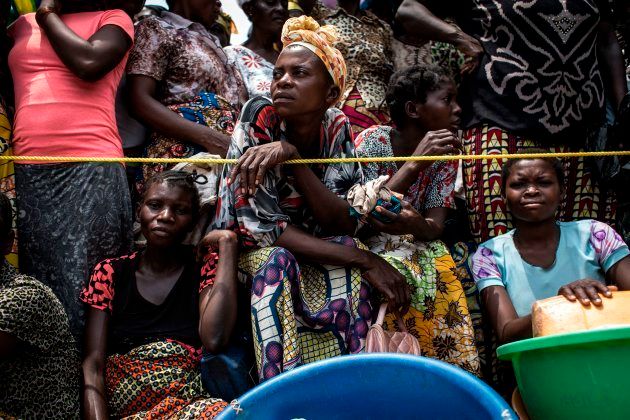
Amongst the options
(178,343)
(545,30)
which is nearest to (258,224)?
(178,343)

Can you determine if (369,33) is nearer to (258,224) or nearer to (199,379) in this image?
(258,224)

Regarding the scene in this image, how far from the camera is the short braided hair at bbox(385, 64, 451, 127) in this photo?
3734mm

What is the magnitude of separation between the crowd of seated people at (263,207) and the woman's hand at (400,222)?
0.01m

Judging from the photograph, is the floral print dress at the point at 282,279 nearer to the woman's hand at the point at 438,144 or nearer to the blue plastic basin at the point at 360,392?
the blue plastic basin at the point at 360,392

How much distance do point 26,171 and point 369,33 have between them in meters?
2.32

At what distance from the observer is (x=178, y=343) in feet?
9.04

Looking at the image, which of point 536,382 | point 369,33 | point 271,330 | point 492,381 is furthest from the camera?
point 369,33

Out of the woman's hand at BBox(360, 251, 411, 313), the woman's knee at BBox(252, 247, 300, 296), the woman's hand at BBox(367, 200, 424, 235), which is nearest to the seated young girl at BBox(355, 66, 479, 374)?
the woman's hand at BBox(367, 200, 424, 235)

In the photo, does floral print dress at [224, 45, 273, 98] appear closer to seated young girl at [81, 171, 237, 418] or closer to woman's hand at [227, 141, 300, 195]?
seated young girl at [81, 171, 237, 418]

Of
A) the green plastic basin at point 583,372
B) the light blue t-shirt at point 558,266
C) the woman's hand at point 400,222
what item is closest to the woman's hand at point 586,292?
the green plastic basin at point 583,372

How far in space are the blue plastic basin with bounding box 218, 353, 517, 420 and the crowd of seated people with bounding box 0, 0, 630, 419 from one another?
0.44 metres

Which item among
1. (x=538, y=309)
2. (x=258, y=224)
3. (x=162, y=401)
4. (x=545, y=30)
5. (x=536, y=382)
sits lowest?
(x=162, y=401)

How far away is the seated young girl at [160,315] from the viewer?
104 inches

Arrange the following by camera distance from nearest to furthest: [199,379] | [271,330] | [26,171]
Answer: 1. [271,330]
2. [199,379]
3. [26,171]
